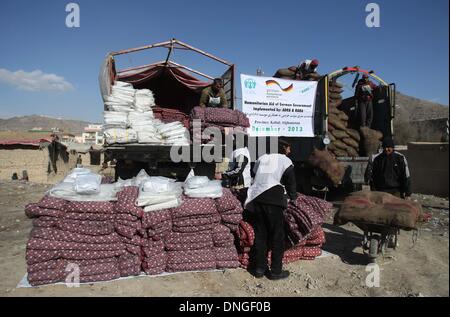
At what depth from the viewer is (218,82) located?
21.1 ft

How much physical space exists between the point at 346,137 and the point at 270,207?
14.0 feet

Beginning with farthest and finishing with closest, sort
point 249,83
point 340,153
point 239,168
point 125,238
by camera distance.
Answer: point 340,153 → point 249,83 → point 239,168 → point 125,238

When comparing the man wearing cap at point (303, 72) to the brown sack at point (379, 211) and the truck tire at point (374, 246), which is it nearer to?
the brown sack at point (379, 211)

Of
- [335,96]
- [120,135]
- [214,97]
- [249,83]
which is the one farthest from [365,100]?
[120,135]

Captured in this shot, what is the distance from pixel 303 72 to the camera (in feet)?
24.7

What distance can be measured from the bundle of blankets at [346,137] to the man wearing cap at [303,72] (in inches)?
28.7

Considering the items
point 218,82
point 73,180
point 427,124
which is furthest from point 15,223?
point 427,124

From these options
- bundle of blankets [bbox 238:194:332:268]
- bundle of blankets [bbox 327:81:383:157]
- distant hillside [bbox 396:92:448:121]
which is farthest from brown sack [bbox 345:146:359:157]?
distant hillside [bbox 396:92:448:121]

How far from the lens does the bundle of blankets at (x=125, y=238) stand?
10.9 ft

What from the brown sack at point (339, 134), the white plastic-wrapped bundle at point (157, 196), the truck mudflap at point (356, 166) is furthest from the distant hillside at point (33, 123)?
the white plastic-wrapped bundle at point (157, 196)

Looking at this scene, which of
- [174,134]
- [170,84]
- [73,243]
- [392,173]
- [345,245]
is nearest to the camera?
[73,243]

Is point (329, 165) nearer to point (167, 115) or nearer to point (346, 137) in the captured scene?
point (346, 137)

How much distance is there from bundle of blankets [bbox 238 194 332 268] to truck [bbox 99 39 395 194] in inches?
82.4
